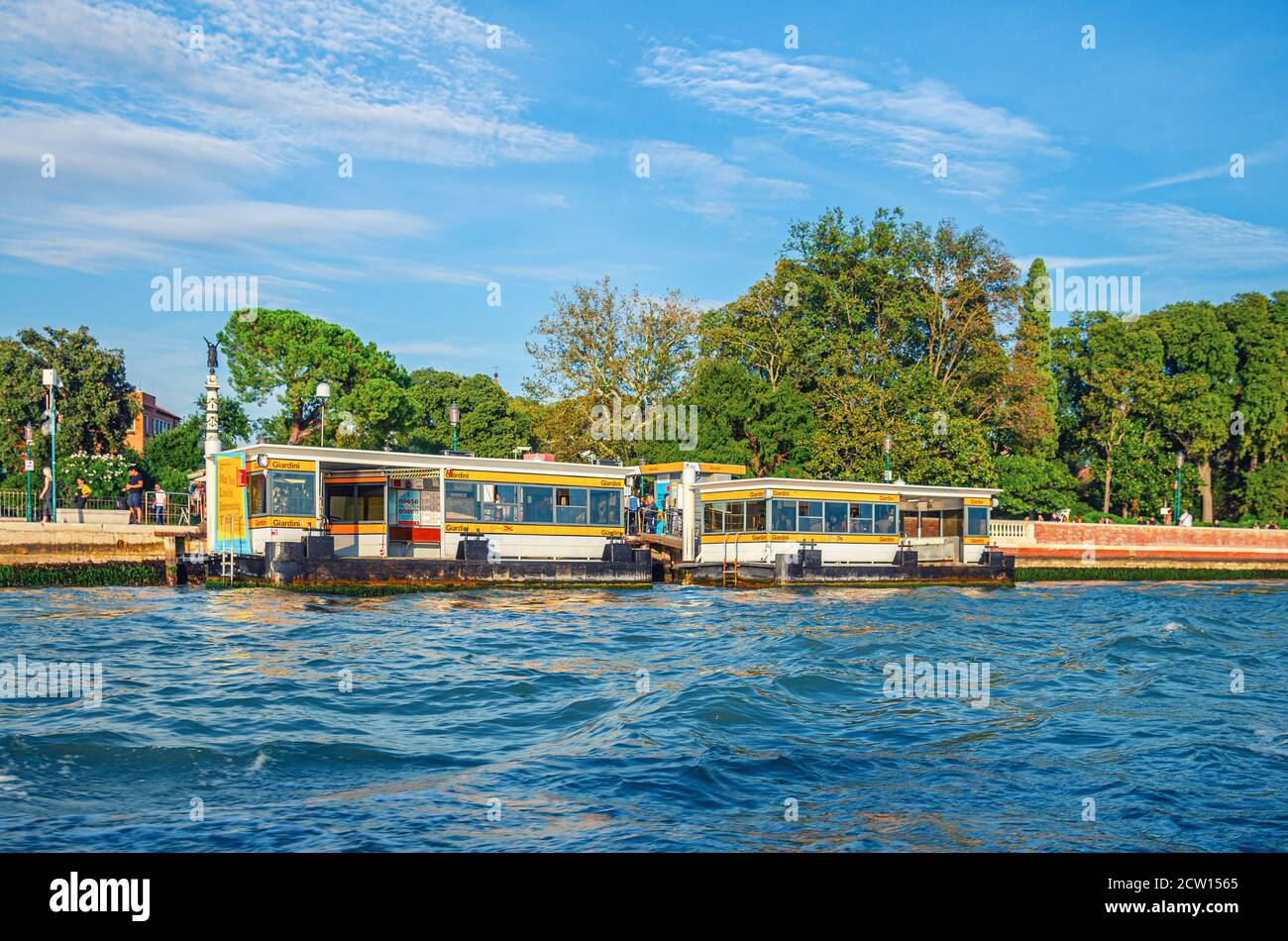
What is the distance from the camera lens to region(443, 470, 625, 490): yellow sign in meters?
29.7

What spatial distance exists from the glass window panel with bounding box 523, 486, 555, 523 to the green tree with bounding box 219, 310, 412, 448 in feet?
75.3

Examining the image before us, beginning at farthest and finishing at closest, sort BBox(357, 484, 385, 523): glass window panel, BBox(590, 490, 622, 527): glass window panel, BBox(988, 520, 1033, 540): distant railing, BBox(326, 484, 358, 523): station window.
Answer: BBox(988, 520, 1033, 540): distant railing → BBox(590, 490, 622, 527): glass window panel → BBox(326, 484, 358, 523): station window → BBox(357, 484, 385, 523): glass window panel

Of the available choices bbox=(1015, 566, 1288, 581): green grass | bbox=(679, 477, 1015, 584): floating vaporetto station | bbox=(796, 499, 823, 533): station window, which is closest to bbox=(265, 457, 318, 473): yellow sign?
bbox=(679, 477, 1015, 584): floating vaporetto station

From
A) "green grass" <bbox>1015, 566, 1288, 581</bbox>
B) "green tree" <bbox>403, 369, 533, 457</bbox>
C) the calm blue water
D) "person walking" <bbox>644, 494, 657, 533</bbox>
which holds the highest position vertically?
"green tree" <bbox>403, 369, 533, 457</bbox>

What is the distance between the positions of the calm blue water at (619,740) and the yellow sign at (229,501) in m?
6.68

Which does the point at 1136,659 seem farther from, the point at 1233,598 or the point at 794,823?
the point at 1233,598

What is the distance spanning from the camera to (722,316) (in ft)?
178

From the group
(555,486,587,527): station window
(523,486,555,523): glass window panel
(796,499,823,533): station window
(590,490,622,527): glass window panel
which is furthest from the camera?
(796,499,823,533): station window

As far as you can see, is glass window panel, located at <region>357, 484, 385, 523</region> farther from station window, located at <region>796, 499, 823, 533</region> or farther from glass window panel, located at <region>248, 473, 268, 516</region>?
station window, located at <region>796, 499, 823, 533</region>

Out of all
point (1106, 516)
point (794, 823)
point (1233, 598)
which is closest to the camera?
point (794, 823)

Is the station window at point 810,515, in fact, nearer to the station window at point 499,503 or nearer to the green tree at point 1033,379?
the station window at point 499,503
